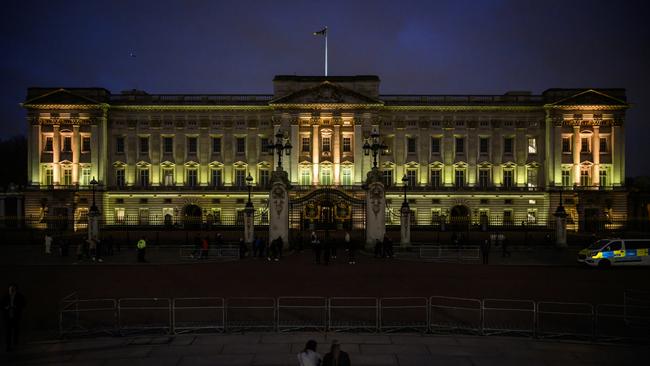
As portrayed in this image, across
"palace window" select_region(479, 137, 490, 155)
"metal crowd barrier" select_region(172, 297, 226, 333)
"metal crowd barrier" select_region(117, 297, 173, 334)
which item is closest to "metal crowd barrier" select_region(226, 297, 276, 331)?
"metal crowd barrier" select_region(172, 297, 226, 333)

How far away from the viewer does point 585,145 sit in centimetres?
5725

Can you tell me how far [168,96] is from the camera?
194 ft

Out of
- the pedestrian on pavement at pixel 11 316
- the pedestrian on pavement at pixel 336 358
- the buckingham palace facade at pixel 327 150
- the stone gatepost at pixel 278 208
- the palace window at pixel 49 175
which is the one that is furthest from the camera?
the palace window at pixel 49 175

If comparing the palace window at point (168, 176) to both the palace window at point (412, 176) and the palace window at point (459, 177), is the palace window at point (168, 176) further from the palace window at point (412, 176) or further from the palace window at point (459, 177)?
the palace window at point (459, 177)

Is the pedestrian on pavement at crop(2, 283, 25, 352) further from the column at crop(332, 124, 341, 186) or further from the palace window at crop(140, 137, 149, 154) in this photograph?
the palace window at crop(140, 137, 149, 154)

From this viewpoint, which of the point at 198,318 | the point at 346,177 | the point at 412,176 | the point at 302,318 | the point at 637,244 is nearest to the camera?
the point at 198,318

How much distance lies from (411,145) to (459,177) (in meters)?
7.37

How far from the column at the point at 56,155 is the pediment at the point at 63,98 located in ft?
10.5

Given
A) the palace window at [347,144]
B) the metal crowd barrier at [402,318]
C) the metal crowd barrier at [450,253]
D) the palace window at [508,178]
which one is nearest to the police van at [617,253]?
the metal crowd barrier at [450,253]

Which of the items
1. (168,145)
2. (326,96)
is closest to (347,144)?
(326,96)

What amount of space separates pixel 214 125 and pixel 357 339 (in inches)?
1997

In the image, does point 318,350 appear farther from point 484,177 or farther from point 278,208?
point 484,177

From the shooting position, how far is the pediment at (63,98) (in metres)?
55.6

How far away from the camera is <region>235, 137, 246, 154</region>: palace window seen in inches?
2287
